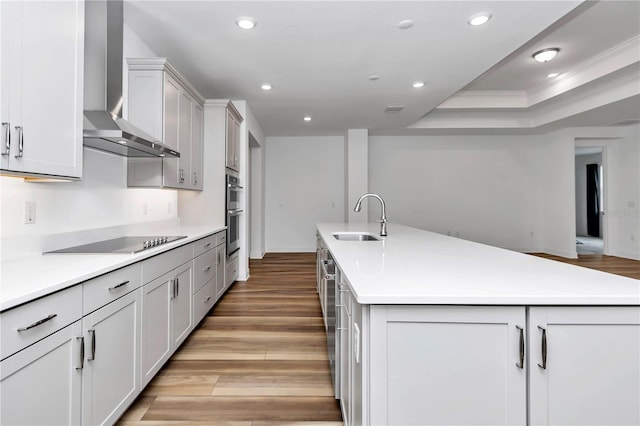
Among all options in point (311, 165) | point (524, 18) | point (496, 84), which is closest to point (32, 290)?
point (524, 18)

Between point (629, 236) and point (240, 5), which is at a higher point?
point (240, 5)

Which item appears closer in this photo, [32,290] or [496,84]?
[32,290]

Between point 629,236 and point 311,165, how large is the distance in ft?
21.0

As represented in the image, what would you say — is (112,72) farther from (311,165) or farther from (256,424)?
→ (311,165)

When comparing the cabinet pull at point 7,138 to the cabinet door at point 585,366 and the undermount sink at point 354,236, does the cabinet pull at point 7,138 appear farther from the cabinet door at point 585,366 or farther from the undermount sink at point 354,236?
the undermount sink at point 354,236

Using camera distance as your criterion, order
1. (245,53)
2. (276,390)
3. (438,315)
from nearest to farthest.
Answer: (438,315) → (276,390) → (245,53)

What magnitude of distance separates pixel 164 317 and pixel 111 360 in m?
0.58

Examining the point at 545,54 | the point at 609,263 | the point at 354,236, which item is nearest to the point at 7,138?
the point at 354,236

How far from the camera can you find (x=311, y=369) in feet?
7.07

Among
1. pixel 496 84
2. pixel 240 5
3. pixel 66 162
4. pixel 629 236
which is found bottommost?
pixel 629 236

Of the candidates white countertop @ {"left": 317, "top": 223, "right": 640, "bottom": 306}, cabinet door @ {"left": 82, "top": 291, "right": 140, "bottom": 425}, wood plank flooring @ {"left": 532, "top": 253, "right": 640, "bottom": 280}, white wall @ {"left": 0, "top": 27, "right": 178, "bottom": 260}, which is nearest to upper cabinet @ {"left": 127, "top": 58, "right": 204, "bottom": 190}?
white wall @ {"left": 0, "top": 27, "right": 178, "bottom": 260}

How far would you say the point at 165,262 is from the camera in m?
2.07

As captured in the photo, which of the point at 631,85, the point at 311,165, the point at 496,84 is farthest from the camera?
the point at 311,165

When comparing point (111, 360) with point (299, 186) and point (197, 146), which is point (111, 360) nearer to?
point (197, 146)
